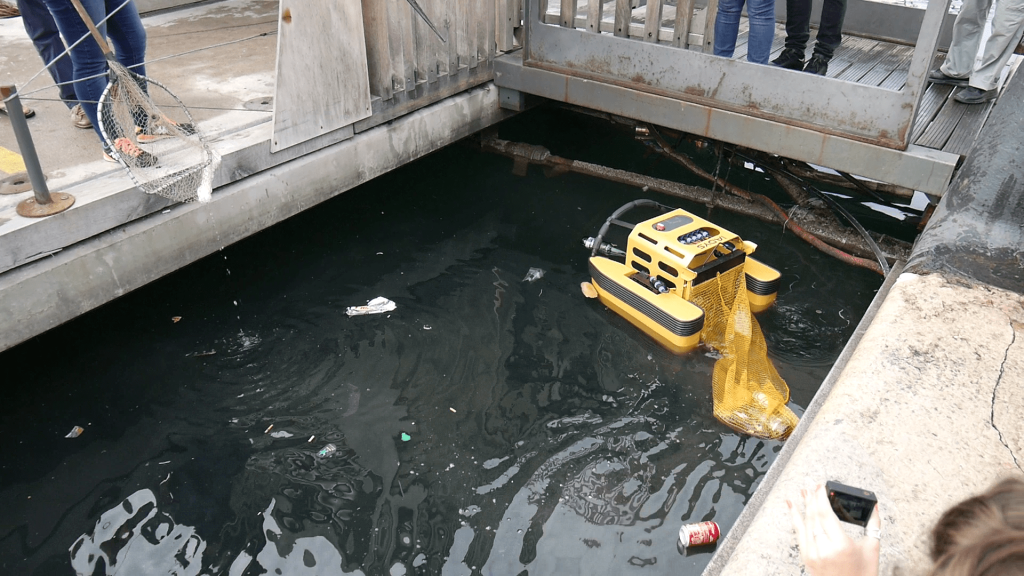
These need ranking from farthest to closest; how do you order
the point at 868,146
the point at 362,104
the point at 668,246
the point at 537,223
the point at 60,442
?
the point at 537,223, the point at 362,104, the point at 868,146, the point at 668,246, the point at 60,442

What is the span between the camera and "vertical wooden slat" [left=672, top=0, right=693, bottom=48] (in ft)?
17.9

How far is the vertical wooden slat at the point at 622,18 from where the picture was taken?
568cm

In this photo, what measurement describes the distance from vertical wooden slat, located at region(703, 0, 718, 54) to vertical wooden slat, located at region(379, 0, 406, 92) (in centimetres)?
229

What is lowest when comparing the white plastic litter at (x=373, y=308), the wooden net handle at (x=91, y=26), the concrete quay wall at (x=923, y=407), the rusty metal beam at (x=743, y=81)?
the white plastic litter at (x=373, y=308)

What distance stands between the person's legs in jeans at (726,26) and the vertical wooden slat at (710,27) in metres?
0.03

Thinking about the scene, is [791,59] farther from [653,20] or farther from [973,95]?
[973,95]

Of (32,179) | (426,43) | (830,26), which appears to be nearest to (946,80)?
(830,26)

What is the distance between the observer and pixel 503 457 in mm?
3854

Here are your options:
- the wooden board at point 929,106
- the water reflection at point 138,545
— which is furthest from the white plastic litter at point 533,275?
the water reflection at point 138,545

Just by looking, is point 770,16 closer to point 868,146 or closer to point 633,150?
point 868,146

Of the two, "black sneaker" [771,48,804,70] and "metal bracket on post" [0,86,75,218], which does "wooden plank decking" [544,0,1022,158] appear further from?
"metal bracket on post" [0,86,75,218]

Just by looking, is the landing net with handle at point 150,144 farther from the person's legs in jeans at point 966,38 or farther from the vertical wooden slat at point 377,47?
the person's legs in jeans at point 966,38

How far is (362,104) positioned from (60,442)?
300 centimetres

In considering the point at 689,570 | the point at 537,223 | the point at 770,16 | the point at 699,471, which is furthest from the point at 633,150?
the point at 689,570
